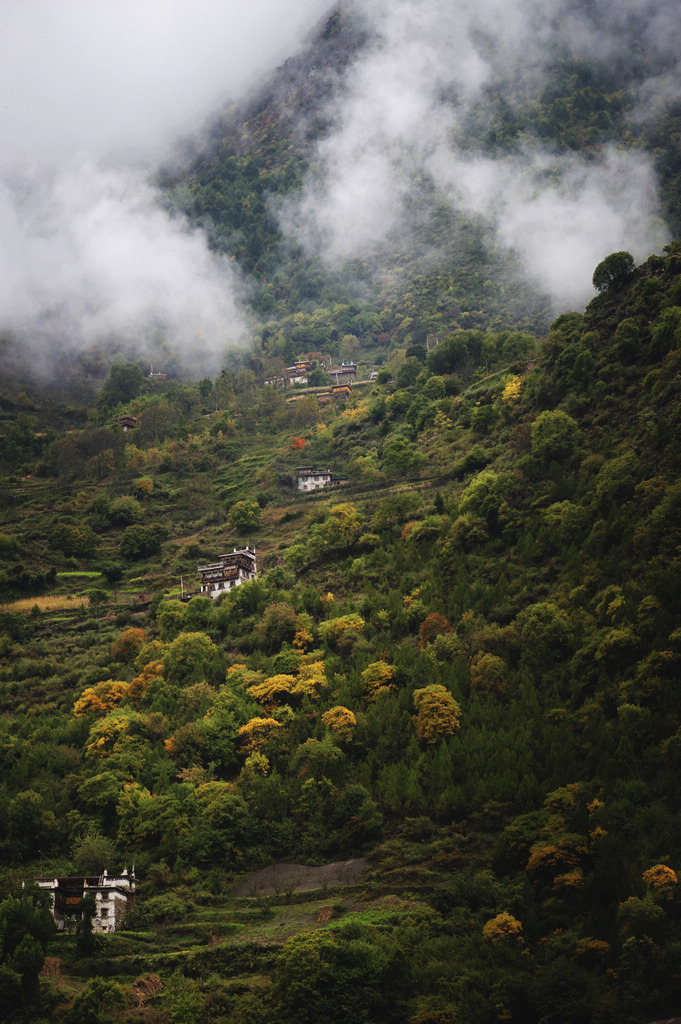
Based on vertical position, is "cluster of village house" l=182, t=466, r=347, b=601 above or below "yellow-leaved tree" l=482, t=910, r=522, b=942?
above

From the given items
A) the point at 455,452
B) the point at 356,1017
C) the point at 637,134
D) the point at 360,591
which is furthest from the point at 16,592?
the point at 637,134

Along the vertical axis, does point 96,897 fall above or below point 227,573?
below

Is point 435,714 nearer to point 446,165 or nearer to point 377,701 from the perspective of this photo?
point 377,701

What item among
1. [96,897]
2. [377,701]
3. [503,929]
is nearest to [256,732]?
[377,701]

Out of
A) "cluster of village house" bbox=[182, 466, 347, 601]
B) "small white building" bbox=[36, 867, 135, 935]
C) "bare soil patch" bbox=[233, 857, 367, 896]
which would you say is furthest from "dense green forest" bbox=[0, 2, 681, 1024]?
"cluster of village house" bbox=[182, 466, 347, 601]

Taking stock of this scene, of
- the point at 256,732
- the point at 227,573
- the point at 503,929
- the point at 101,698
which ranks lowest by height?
the point at 503,929

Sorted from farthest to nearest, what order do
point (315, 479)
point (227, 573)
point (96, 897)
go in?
point (315, 479), point (227, 573), point (96, 897)

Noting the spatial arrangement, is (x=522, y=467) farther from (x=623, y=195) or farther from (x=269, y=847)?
(x=623, y=195)

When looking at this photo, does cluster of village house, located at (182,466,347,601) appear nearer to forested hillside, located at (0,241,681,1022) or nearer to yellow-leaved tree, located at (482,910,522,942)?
forested hillside, located at (0,241,681,1022)
